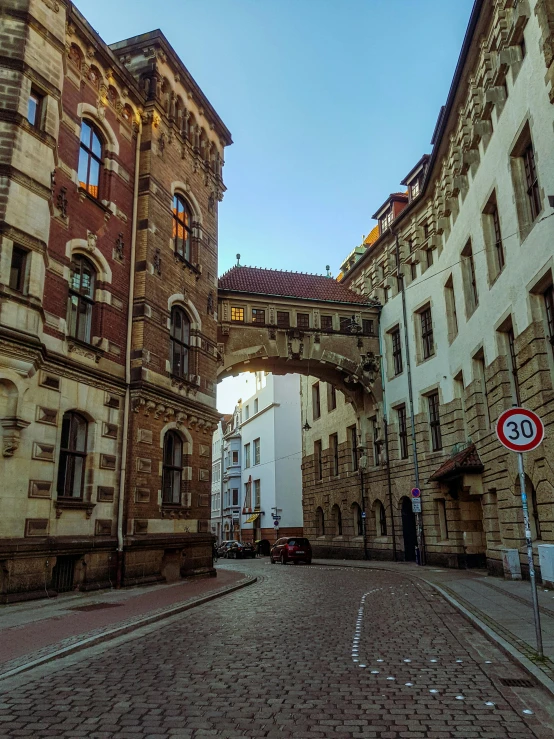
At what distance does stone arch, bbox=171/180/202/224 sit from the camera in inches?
931

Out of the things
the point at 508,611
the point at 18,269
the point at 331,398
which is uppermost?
the point at 331,398

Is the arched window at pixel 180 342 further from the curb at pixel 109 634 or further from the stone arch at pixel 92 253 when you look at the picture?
the curb at pixel 109 634

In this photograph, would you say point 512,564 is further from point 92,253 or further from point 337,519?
point 337,519

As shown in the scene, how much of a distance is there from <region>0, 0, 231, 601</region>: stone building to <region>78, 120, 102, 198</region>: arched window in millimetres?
61

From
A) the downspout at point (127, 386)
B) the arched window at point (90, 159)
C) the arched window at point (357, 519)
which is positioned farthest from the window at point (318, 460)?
the arched window at point (90, 159)

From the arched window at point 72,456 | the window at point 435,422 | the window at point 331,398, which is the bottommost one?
the arched window at point 72,456

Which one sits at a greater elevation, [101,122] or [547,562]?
[101,122]

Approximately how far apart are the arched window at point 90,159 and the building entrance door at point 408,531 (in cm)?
2096

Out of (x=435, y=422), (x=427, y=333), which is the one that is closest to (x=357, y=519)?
(x=435, y=422)

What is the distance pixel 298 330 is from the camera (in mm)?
32562

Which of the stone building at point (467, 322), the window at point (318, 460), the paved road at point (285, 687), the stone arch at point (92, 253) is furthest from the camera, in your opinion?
the window at point (318, 460)

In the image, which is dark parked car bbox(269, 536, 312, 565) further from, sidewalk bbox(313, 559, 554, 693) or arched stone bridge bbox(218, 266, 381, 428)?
sidewalk bbox(313, 559, 554, 693)

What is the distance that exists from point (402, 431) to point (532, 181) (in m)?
17.3

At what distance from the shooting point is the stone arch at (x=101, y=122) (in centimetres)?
1880
